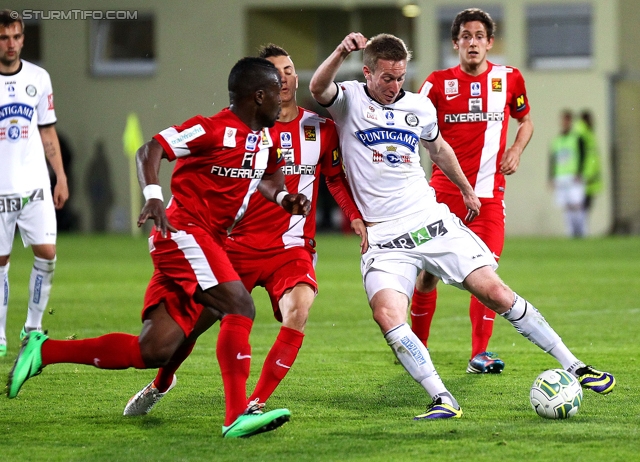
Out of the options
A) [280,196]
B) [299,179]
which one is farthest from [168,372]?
[299,179]

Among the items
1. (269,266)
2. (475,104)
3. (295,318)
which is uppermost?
(475,104)

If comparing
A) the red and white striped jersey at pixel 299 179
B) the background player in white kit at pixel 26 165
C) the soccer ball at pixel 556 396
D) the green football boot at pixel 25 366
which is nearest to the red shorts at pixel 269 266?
the red and white striped jersey at pixel 299 179

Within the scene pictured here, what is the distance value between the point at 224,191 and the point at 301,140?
3.00 feet

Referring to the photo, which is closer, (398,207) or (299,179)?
(398,207)

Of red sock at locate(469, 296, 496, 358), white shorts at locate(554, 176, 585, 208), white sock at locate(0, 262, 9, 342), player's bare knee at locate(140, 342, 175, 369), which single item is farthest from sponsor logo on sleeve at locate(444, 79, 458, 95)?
white shorts at locate(554, 176, 585, 208)

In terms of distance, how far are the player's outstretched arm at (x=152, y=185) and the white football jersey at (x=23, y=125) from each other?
9.07 feet

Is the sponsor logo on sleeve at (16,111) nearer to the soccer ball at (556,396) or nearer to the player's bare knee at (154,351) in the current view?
the player's bare knee at (154,351)

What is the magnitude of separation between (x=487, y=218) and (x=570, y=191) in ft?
46.7

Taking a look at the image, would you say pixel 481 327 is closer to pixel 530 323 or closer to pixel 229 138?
pixel 530 323

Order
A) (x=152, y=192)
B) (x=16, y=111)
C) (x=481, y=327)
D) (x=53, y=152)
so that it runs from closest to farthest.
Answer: (x=152, y=192)
(x=481, y=327)
(x=16, y=111)
(x=53, y=152)

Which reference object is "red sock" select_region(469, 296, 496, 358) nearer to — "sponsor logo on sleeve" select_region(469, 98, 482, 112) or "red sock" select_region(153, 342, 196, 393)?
"sponsor logo on sleeve" select_region(469, 98, 482, 112)

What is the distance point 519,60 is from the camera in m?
23.1

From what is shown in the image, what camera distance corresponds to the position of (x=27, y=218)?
7566 millimetres

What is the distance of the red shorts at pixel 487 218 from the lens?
7.17 metres
